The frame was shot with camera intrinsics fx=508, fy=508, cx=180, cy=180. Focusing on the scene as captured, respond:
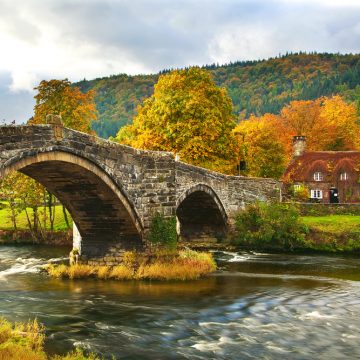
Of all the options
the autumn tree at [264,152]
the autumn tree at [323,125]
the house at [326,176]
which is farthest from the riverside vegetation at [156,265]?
the autumn tree at [323,125]

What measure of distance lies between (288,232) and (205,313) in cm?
1668

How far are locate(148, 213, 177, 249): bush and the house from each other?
28.3 metres

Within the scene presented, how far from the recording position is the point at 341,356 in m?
12.9

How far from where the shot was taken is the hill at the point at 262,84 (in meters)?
130

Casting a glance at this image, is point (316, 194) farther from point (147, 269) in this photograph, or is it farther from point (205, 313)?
point (205, 313)

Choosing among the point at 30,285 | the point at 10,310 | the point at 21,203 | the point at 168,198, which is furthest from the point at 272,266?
the point at 21,203

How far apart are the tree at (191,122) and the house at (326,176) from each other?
14119 millimetres

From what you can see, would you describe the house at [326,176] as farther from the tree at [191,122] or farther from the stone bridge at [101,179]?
the stone bridge at [101,179]

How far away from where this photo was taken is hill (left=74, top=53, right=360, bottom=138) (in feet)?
428

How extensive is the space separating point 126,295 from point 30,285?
15.9 feet

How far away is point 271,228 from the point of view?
107 ft

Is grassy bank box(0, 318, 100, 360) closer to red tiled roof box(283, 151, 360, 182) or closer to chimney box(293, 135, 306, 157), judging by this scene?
red tiled roof box(283, 151, 360, 182)

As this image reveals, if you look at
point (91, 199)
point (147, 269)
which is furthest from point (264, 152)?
point (91, 199)

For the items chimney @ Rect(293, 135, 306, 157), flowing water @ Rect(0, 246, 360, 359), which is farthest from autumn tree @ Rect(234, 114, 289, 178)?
flowing water @ Rect(0, 246, 360, 359)
